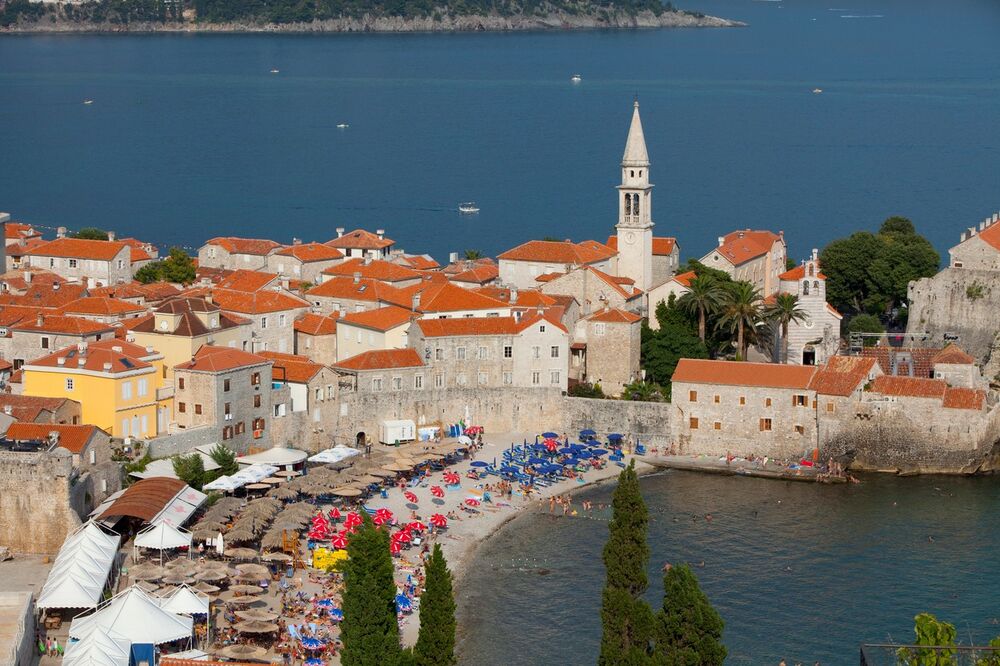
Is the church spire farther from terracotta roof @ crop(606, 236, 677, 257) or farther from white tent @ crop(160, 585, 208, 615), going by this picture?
white tent @ crop(160, 585, 208, 615)

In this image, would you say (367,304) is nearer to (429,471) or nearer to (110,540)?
(429,471)

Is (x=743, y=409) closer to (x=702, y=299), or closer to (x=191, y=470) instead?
(x=702, y=299)

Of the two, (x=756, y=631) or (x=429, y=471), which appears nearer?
(x=756, y=631)

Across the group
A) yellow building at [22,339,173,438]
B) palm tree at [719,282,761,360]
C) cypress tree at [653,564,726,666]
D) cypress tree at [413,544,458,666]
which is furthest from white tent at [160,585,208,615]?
palm tree at [719,282,761,360]

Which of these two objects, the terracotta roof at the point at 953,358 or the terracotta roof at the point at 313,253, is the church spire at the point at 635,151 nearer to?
the terracotta roof at the point at 313,253

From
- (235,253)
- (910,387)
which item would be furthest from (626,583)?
(235,253)

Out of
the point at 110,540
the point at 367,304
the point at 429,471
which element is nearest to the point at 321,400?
the point at 429,471
